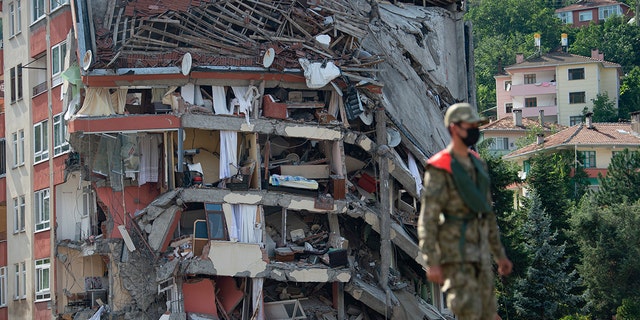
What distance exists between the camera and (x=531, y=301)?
5153 centimetres

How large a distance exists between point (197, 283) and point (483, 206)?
→ 86.8 feet

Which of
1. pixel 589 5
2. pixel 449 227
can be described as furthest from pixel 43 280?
pixel 589 5

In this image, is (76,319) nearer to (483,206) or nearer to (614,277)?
(614,277)

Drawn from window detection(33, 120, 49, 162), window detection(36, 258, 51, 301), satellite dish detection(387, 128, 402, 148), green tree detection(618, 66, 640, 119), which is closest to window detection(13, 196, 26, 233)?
window detection(33, 120, 49, 162)

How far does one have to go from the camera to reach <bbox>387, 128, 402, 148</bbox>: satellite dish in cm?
4388

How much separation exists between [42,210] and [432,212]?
122ft

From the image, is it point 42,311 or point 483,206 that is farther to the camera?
point 42,311

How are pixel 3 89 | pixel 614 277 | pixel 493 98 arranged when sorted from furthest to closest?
pixel 493 98 < pixel 614 277 < pixel 3 89

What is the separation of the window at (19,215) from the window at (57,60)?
20.6 ft

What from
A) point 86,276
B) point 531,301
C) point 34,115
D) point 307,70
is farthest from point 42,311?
→ point 531,301

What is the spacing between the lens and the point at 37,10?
50.4 metres

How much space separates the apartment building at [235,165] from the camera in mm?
40094

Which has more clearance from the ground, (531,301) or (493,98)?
(493,98)

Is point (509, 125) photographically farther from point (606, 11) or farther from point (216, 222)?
point (216, 222)
